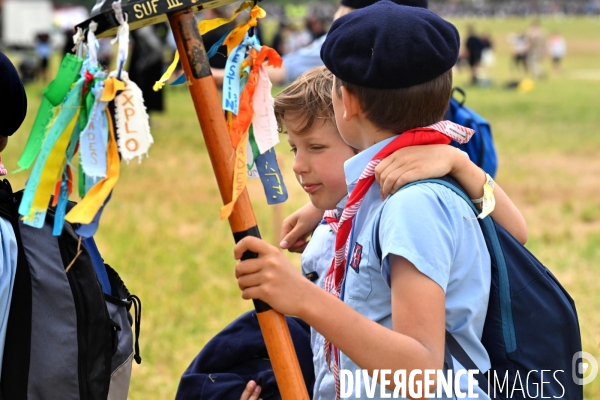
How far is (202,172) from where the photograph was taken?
32.9ft

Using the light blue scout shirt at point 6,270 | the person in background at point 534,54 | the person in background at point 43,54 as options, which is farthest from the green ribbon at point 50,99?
the person in background at point 534,54

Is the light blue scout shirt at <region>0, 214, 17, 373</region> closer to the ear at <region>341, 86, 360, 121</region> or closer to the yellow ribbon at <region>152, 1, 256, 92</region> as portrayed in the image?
the yellow ribbon at <region>152, 1, 256, 92</region>

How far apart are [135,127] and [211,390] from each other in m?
1.03

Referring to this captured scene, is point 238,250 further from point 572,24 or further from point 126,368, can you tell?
point 572,24

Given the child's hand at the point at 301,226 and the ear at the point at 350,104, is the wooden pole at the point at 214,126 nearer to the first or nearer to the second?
the ear at the point at 350,104

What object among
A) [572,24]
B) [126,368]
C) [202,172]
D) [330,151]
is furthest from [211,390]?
[572,24]

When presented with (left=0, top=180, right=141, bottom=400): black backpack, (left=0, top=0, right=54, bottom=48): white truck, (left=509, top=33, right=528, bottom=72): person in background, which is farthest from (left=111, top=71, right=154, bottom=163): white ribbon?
(left=0, top=0, right=54, bottom=48): white truck

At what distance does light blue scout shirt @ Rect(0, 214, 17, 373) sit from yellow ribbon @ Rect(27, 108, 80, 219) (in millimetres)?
419

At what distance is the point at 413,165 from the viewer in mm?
1825

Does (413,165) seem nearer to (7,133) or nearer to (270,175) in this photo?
(270,175)

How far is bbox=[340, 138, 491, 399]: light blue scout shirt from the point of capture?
1694mm

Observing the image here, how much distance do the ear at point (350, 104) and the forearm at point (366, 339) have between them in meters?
0.45

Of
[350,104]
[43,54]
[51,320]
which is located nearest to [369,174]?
[350,104]

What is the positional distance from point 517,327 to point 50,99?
1.13 m
